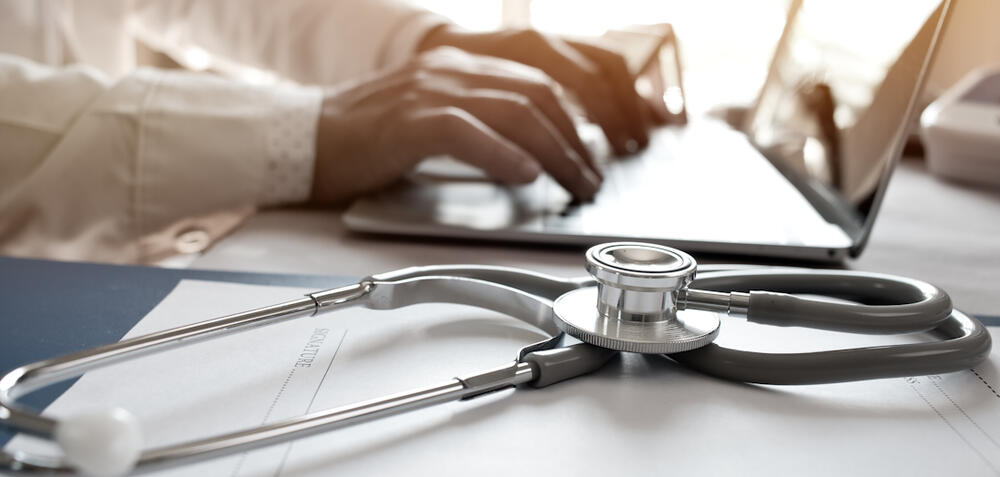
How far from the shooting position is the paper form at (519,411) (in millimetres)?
272

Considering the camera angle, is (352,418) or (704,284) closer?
(352,418)

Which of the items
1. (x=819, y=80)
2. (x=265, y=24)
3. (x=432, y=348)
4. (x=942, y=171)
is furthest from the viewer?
(x=265, y=24)

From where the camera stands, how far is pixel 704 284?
0.39 m

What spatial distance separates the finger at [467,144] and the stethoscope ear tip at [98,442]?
0.42 metres

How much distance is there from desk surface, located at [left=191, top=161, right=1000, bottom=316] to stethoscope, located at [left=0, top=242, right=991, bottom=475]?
0.40ft

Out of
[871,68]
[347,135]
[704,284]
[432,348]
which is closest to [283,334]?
[432,348]

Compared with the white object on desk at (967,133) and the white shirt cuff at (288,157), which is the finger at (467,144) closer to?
the white shirt cuff at (288,157)

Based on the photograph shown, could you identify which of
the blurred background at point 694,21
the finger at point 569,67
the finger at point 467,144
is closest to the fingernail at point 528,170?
the finger at point 467,144

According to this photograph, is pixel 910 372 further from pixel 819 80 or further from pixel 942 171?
pixel 942 171

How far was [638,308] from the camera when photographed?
339 mm

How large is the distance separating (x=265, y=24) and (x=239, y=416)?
0.90 metres

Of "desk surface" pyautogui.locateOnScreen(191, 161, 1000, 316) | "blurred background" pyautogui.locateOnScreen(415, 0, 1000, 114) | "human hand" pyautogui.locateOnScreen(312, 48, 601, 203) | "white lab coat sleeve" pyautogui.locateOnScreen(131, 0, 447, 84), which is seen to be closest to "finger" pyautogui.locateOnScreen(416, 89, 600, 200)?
"human hand" pyautogui.locateOnScreen(312, 48, 601, 203)

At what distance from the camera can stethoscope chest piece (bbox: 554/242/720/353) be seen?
0.33m

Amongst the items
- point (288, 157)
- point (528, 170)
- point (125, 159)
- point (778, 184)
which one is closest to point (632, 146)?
point (778, 184)
